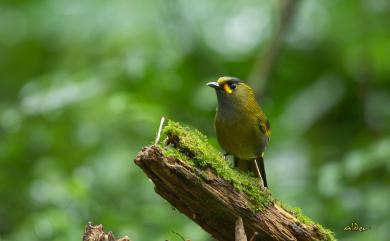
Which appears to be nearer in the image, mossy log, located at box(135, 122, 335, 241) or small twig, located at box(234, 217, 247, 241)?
mossy log, located at box(135, 122, 335, 241)

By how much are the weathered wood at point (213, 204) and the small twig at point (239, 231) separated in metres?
0.03

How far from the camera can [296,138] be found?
329 inches

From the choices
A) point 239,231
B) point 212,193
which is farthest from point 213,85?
point 239,231

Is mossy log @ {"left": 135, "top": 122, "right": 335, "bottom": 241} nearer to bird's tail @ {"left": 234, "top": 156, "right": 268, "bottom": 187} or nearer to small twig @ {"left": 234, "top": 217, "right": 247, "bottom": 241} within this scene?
small twig @ {"left": 234, "top": 217, "right": 247, "bottom": 241}

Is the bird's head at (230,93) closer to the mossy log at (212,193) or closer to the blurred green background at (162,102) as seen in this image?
the mossy log at (212,193)

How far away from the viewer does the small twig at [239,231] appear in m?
3.85

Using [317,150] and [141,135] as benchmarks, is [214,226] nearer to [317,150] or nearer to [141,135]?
[141,135]

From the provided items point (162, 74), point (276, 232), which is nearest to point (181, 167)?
point (276, 232)

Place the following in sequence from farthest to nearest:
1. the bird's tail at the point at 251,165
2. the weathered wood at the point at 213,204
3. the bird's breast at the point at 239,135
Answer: the bird's tail at the point at 251,165 → the bird's breast at the point at 239,135 → the weathered wood at the point at 213,204

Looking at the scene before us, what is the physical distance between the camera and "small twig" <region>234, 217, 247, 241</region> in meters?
3.85

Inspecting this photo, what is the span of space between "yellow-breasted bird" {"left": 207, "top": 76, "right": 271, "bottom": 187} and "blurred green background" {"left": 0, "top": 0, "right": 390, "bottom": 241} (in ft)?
2.75

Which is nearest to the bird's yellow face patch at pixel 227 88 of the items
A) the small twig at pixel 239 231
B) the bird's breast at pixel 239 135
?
the bird's breast at pixel 239 135

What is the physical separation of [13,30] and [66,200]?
17.0 feet

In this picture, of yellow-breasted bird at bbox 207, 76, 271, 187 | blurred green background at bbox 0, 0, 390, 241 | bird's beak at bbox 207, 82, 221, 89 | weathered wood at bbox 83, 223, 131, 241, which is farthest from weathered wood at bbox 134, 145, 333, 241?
blurred green background at bbox 0, 0, 390, 241
